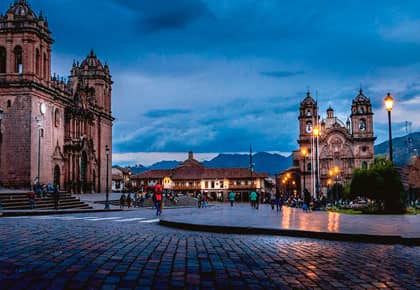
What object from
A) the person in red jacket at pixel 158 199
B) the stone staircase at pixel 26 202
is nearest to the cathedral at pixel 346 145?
the stone staircase at pixel 26 202

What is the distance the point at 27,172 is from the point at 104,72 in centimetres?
2688

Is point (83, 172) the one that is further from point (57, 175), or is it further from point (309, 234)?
point (309, 234)

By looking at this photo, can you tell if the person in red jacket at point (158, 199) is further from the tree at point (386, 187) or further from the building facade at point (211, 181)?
the building facade at point (211, 181)

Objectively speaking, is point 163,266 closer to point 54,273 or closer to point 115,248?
point 54,273

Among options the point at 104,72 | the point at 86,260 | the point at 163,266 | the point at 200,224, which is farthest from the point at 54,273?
the point at 104,72

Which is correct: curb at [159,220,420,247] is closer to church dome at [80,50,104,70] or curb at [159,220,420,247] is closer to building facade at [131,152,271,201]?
church dome at [80,50,104,70]

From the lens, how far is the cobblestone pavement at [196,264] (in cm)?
548

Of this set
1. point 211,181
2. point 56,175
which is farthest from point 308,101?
point 56,175

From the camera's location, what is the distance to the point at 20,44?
4322 centimetres

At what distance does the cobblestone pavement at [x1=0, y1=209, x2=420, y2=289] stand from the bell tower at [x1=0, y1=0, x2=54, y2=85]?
36.3m

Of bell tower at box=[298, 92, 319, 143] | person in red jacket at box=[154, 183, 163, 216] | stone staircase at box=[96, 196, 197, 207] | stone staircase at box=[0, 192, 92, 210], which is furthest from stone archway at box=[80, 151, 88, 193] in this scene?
bell tower at box=[298, 92, 319, 143]

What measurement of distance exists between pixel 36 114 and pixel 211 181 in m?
58.0

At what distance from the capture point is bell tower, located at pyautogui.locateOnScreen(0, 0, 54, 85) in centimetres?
4269

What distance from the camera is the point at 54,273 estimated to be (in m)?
5.80
